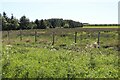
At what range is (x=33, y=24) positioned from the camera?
80000 mm

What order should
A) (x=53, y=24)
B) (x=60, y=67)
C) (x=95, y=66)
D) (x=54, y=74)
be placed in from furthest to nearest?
(x=53, y=24) < (x=95, y=66) < (x=60, y=67) < (x=54, y=74)

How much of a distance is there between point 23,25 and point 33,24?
2.65 metres

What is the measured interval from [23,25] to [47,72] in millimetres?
69142

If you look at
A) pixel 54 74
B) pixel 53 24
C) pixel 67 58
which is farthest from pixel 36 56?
pixel 53 24

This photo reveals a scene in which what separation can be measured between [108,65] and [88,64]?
95 centimetres

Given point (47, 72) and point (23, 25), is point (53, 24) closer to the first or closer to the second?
point (23, 25)

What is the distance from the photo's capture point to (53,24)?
95188 millimetres

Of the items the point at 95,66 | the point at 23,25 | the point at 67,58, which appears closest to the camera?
the point at 95,66

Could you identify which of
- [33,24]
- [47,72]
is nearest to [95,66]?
[47,72]

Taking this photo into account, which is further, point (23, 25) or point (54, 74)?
point (23, 25)

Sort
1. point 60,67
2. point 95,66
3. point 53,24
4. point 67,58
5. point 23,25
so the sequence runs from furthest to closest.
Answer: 1. point 53,24
2. point 23,25
3. point 67,58
4. point 95,66
5. point 60,67

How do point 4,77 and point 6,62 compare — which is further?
point 6,62

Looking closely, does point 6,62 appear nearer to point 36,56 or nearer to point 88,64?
point 36,56

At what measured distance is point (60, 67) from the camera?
39.4 ft
